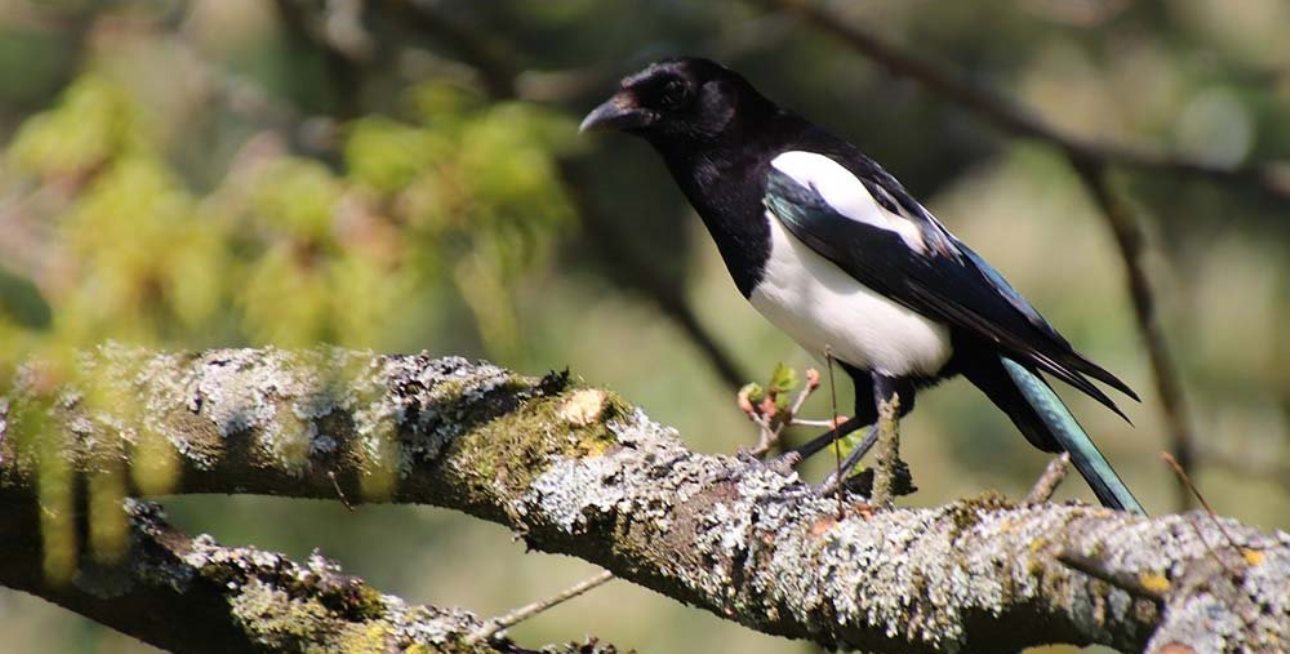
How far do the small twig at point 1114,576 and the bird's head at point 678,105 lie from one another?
228 centimetres

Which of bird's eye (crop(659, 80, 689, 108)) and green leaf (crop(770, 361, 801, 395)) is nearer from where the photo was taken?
green leaf (crop(770, 361, 801, 395))

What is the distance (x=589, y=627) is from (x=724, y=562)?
15.0 ft

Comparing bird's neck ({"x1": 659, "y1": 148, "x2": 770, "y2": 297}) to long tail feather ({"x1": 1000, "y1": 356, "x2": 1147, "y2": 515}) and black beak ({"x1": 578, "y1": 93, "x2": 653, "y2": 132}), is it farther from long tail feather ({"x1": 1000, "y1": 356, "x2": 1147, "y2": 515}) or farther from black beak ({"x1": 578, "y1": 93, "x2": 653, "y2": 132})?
long tail feather ({"x1": 1000, "y1": 356, "x2": 1147, "y2": 515})

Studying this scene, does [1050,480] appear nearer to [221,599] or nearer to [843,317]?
[221,599]

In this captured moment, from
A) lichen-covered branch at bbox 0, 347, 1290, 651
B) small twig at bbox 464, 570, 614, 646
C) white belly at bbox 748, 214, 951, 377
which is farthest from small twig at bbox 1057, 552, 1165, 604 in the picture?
white belly at bbox 748, 214, 951, 377

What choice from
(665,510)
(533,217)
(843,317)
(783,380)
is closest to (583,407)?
(665,510)

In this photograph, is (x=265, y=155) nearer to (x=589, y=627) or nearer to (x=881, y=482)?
(x=881, y=482)

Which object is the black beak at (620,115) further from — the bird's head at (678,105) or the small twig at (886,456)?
the small twig at (886,456)

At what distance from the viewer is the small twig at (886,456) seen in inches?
77.8

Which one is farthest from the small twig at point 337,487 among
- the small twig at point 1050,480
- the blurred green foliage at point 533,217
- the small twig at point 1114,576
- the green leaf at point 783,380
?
the small twig at point 1114,576

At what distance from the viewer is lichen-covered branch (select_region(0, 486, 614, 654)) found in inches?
85.9

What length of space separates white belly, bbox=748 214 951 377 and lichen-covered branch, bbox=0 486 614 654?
51.0 inches

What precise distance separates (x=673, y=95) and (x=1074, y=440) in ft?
3.95

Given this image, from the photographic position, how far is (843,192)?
11.1 ft
